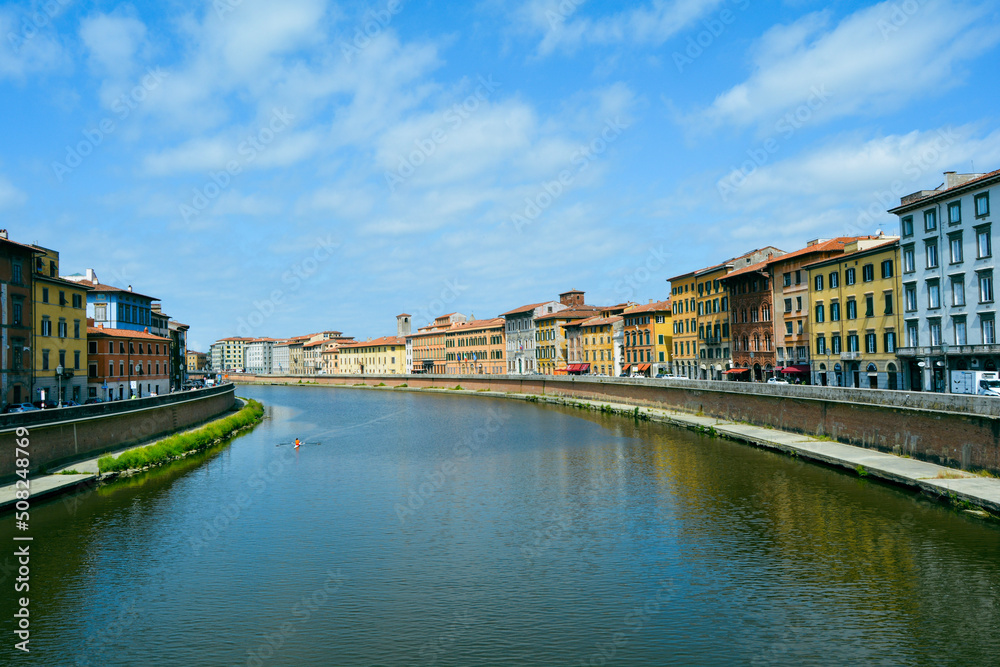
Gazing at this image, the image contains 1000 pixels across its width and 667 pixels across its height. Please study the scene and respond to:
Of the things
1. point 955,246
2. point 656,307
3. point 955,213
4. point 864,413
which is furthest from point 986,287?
point 656,307

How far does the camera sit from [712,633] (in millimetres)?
17141

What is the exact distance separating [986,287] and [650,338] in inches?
2117

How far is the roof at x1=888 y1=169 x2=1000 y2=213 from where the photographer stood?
45531 mm

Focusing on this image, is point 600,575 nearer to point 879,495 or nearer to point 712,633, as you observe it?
point 712,633

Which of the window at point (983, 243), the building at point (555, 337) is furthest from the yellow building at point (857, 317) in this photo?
the building at point (555, 337)

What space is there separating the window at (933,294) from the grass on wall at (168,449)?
171ft

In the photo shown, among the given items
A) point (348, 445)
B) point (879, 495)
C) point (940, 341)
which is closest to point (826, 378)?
point (940, 341)

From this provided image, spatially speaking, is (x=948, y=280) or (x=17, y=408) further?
(x=948, y=280)

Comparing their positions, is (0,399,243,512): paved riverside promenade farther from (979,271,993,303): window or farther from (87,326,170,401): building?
(979,271,993,303): window

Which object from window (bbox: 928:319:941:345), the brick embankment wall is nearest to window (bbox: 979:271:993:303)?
window (bbox: 928:319:941:345)

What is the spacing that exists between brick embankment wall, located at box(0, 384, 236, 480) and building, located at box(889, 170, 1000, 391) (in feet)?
176

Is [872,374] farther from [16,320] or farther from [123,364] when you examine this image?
[123,364]

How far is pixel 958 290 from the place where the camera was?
160 feet

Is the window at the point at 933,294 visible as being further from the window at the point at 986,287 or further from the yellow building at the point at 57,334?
the yellow building at the point at 57,334
